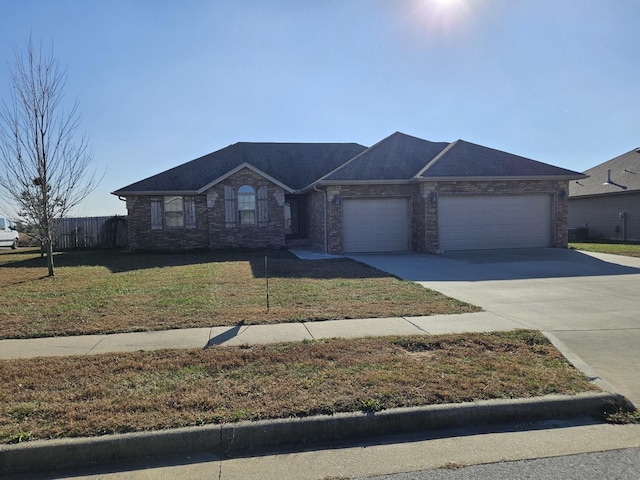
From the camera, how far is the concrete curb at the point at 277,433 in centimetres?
352

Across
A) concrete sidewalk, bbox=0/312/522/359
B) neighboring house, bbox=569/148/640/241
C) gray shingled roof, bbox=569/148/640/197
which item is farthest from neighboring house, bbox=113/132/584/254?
concrete sidewalk, bbox=0/312/522/359

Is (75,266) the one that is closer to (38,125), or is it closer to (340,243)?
(38,125)

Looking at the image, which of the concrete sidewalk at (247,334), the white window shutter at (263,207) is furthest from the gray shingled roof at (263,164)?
the concrete sidewalk at (247,334)

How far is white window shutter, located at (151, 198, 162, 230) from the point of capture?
21.8 m

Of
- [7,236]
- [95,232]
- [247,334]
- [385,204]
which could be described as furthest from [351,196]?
[7,236]

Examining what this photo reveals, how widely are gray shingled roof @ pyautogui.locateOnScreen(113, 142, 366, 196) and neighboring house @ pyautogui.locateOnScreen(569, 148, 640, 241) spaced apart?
14270 millimetres

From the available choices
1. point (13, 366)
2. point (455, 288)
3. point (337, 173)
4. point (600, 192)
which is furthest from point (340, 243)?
point (600, 192)

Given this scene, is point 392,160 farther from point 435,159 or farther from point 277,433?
point 277,433

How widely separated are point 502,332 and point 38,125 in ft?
42.0

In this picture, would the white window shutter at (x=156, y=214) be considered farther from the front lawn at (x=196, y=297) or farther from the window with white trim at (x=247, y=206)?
the front lawn at (x=196, y=297)

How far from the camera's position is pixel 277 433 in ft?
12.6

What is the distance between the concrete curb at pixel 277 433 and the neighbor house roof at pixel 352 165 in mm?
14018

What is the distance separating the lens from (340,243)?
18.4 meters

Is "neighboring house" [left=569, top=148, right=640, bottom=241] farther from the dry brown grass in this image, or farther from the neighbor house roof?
the dry brown grass
